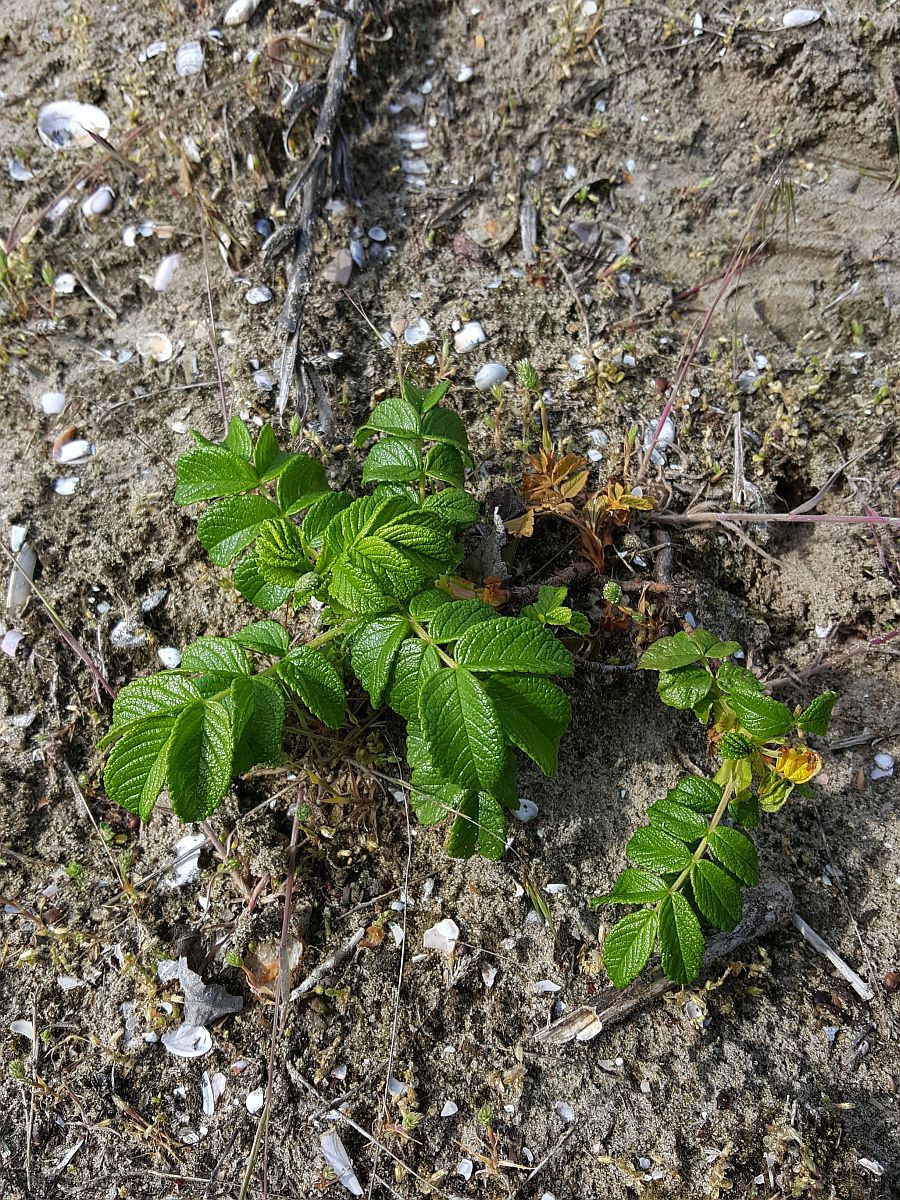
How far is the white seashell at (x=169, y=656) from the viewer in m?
1.96

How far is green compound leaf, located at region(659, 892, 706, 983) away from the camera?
1.45 meters

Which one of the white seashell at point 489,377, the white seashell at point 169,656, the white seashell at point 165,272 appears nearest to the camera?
the white seashell at point 169,656

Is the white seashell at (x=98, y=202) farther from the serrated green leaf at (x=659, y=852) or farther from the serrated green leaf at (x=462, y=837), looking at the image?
the serrated green leaf at (x=659, y=852)

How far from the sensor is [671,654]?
1696 mm

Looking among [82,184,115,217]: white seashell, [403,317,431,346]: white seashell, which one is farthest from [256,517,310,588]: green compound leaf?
[82,184,115,217]: white seashell

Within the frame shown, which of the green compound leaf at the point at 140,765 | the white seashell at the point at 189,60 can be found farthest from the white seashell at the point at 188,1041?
the white seashell at the point at 189,60

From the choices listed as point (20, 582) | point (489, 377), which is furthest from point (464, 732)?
point (20, 582)

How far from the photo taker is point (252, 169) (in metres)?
2.39

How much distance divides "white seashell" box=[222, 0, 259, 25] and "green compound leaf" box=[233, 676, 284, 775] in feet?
7.38

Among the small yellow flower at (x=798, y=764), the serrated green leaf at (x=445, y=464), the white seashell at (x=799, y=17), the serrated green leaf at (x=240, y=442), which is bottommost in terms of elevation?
the small yellow flower at (x=798, y=764)

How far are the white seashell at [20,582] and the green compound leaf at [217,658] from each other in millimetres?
755

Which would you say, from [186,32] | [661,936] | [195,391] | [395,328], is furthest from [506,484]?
[186,32]

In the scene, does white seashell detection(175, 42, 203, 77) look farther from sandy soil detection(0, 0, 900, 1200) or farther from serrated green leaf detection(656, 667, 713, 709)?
serrated green leaf detection(656, 667, 713, 709)

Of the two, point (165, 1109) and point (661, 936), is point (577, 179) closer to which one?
point (661, 936)
